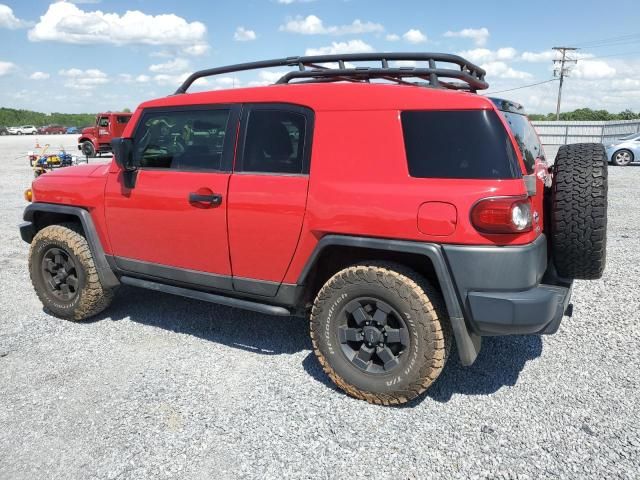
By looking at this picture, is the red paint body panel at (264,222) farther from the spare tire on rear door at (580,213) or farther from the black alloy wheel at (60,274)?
the black alloy wheel at (60,274)

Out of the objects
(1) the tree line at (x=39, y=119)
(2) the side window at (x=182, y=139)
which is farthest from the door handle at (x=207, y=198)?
(1) the tree line at (x=39, y=119)

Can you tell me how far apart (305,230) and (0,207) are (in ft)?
32.3

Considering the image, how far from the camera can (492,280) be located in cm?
257

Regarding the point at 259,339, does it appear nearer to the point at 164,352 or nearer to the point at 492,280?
the point at 164,352

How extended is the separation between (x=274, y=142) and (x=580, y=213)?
1862 mm

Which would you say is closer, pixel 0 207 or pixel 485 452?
pixel 485 452

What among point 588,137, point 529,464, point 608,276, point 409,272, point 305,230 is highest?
point 305,230

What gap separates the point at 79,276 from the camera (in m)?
4.12

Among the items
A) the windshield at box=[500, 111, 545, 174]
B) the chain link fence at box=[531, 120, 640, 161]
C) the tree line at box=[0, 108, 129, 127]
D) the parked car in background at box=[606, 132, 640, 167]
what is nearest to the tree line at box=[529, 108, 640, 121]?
the chain link fence at box=[531, 120, 640, 161]

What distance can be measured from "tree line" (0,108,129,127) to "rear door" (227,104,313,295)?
96.2 metres

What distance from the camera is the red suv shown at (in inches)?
102

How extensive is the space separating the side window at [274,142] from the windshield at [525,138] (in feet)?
3.95

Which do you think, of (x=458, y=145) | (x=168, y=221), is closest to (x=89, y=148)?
(x=168, y=221)

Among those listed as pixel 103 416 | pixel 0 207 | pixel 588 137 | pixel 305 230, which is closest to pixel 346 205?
pixel 305 230
